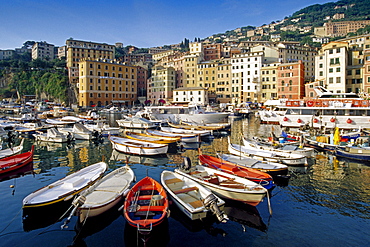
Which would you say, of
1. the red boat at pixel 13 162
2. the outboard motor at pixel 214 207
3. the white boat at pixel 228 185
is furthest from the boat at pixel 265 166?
the red boat at pixel 13 162

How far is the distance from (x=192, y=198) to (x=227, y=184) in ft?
7.11

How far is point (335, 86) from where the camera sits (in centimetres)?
5809

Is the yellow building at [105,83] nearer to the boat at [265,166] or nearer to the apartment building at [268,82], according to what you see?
the apartment building at [268,82]

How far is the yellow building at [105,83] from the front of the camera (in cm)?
7744

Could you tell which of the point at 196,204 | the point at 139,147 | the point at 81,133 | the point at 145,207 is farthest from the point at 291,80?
the point at 145,207

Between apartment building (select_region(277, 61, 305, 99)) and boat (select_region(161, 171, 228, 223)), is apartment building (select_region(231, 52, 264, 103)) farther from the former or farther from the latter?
boat (select_region(161, 171, 228, 223))

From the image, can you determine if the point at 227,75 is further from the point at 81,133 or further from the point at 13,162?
the point at 13,162

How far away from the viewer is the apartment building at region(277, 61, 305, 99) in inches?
2509

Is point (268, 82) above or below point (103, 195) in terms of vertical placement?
above

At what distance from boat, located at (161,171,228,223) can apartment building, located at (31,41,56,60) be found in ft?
515

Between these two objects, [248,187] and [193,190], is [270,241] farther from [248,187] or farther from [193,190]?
[193,190]

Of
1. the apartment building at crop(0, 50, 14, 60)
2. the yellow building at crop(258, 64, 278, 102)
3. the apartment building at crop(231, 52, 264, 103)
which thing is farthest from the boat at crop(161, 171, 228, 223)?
the apartment building at crop(0, 50, 14, 60)

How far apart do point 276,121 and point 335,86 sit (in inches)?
898

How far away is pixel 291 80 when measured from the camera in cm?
6519
